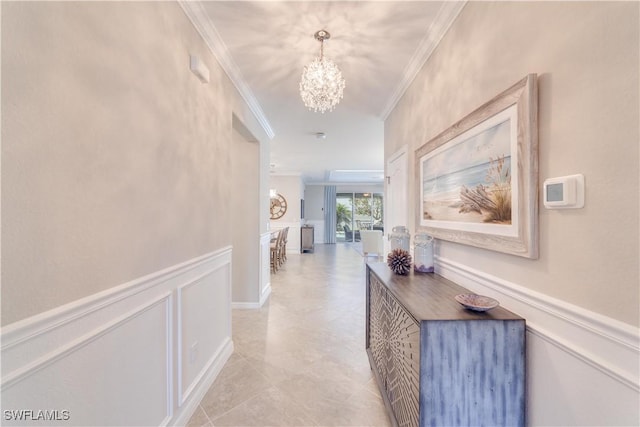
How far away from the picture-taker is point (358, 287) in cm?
467

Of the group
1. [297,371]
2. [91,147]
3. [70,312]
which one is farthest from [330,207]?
[70,312]

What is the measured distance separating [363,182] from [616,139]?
33.3ft

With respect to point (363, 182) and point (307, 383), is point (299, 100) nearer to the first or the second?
point (307, 383)

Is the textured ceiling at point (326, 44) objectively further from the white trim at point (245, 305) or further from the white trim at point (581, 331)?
the white trim at point (245, 305)

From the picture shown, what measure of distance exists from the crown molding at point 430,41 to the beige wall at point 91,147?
1.60 m

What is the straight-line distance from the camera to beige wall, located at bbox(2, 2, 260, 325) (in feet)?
2.48

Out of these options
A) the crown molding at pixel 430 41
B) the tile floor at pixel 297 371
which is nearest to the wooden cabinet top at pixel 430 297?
the tile floor at pixel 297 371

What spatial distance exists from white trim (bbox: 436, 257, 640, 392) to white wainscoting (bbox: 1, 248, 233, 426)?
1.67 meters

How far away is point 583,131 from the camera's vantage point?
85 centimetres

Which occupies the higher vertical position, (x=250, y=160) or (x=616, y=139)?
(x=250, y=160)

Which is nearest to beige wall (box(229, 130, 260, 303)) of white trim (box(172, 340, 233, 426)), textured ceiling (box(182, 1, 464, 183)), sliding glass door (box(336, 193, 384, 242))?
textured ceiling (box(182, 1, 464, 183))

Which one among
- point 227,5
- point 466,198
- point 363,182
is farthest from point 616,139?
point 363,182

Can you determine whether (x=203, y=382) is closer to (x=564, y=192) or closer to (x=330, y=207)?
(x=564, y=192)

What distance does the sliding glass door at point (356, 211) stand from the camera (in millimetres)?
11125
